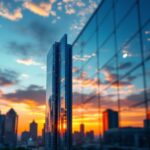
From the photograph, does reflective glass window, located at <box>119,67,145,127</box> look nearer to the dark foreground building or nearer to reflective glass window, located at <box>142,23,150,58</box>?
the dark foreground building

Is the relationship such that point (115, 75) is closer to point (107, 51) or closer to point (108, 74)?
point (108, 74)

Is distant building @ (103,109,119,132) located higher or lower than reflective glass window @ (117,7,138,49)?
lower

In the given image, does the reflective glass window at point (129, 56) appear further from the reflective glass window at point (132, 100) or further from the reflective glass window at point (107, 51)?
the reflective glass window at point (107, 51)

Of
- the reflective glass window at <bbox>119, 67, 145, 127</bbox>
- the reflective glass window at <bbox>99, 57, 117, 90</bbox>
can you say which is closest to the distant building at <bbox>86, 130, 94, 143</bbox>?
the reflective glass window at <bbox>99, 57, 117, 90</bbox>

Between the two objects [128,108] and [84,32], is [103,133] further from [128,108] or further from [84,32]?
[84,32]

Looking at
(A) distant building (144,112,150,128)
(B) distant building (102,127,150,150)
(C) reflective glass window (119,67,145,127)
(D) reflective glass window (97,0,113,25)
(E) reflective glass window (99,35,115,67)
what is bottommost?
(B) distant building (102,127,150,150)

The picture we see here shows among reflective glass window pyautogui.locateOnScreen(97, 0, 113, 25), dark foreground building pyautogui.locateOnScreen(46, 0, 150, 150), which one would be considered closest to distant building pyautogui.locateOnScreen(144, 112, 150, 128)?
dark foreground building pyautogui.locateOnScreen(46, 0, 150, 150)

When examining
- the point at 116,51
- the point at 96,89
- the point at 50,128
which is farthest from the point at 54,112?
the point at 116,51

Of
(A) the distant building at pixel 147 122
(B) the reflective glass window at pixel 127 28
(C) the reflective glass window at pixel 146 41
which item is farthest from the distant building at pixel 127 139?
(B) the reflective glass window at pixel 127 28

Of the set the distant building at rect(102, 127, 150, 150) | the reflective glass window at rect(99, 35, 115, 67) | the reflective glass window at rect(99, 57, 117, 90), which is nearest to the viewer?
the distant building at rect(102, 127, 150, 150)

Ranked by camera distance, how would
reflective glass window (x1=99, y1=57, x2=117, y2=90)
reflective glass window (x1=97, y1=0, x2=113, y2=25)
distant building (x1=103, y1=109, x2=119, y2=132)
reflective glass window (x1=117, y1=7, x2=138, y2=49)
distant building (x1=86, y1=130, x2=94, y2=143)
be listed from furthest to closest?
distant building (x1=86, y1=130, x2=94, y2=143)
reflective glass window (x1=97, y1=0, x2=113, y2=25)
reflective glass window (x1=99, y1=57, x2=117, y2=90)
distant building (x1=103, y1=109, x2=119, y2=132)
reflective glass window (x1=117, y1=7, x2=138, y2=49)

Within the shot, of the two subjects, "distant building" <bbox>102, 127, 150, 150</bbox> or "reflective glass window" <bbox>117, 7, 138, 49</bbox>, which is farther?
"reflective glass window" <bbox>117, 7, 138, 49</bbox>

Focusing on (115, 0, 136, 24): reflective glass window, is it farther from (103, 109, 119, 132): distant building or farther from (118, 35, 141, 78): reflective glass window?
(103, 109, 119, 132): distant building

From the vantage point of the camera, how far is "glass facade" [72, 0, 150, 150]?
1441 centimetres
